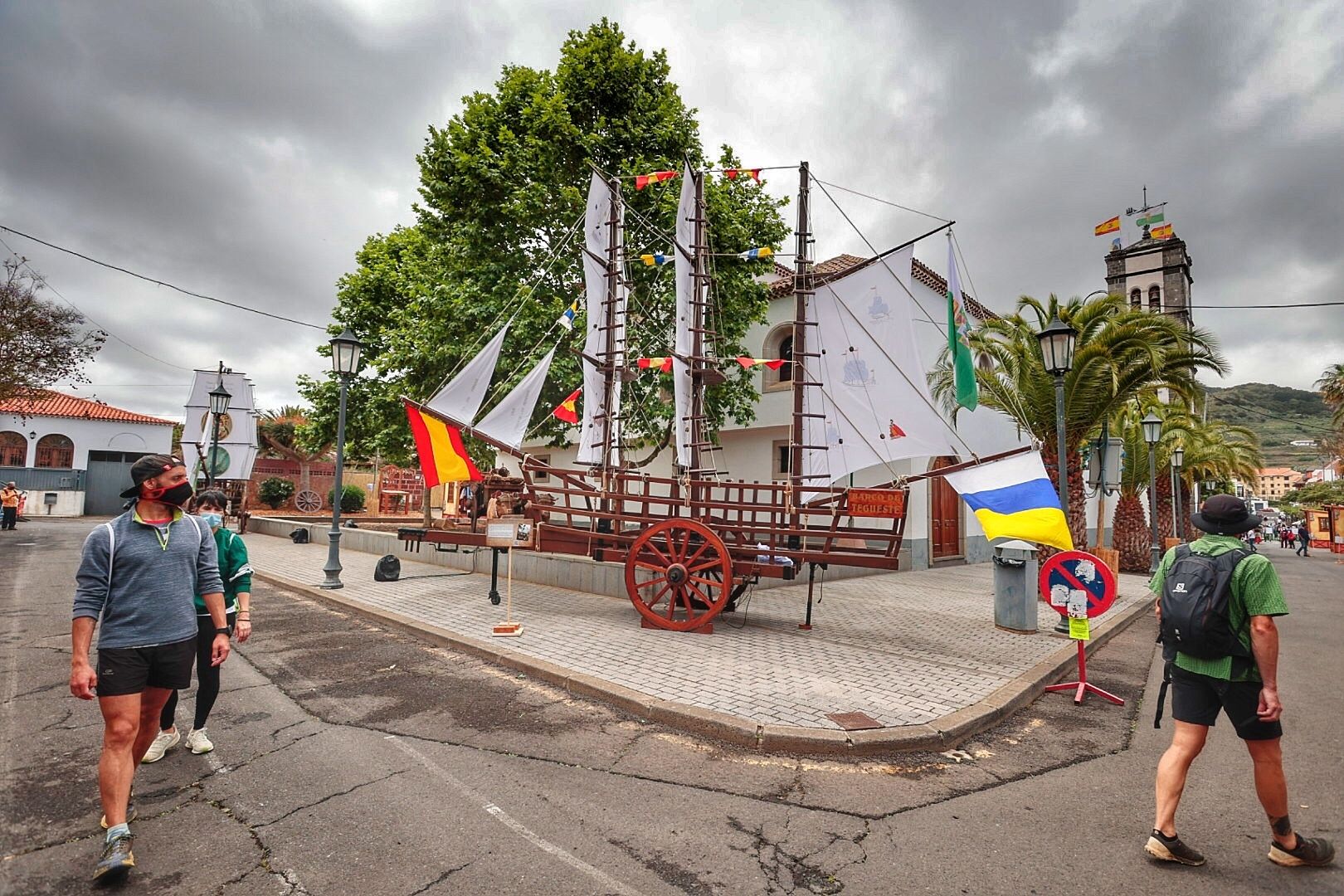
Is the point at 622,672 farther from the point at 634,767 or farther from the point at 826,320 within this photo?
the point at 826,320

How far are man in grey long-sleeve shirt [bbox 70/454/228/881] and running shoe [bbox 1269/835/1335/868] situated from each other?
5465 mm

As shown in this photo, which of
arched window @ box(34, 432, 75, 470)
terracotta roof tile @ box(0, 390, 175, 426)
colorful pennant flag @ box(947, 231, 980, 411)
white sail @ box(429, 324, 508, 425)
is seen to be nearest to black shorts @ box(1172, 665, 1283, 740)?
colorful pennant flag @ box(947, 231, 980, 411)

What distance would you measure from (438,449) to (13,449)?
38544mm

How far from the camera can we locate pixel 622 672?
6363 millimetres

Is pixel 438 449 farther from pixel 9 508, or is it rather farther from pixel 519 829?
pixel 9 508

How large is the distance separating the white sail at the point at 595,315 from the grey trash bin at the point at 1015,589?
21.3ft

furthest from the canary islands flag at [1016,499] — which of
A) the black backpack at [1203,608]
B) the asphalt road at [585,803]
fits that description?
the black backpack at [1203,608]

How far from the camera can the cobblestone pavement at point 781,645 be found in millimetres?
5723

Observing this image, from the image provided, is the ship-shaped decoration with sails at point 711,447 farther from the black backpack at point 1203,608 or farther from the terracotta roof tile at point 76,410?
the terracotta roof tile at point 76,410

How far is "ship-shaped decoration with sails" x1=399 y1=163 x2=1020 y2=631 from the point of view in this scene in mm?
8352

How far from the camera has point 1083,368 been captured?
1361 centimetres

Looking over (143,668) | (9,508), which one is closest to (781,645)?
(143,668)

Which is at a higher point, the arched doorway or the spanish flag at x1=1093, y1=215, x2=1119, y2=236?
the spanish flag at x1=1093, y1=215, x2=1119, y2=236

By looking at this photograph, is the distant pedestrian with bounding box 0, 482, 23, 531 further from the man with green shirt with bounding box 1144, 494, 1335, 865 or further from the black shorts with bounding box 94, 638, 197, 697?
the man with green shirt with bounding box 1144, 494, 1335, 865
